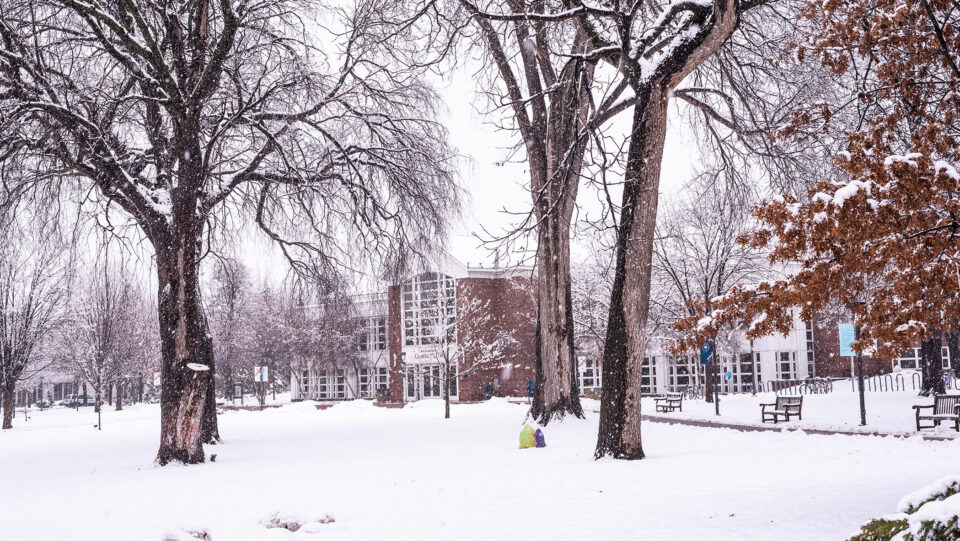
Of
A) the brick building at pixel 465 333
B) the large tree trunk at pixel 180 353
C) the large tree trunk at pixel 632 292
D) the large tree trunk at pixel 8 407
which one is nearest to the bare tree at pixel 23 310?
the large tree trunk at pixel 8 407

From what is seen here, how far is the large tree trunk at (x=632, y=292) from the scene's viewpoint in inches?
476

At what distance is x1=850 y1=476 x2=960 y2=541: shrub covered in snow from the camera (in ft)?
11.1

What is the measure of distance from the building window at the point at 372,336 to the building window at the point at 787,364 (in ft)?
85.3

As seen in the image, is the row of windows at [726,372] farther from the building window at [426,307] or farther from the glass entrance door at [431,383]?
the glass entrance door at [431,383]

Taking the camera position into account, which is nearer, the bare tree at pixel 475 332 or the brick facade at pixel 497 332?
the bare tree at pixel 475 332

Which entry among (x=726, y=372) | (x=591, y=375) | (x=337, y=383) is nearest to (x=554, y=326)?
(x=726, y=372)

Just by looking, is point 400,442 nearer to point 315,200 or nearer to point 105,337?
point 315,200

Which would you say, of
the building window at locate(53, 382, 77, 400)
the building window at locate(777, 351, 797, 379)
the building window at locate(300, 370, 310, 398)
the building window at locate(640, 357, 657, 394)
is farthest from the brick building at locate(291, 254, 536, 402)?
the building window at locate(53, 382, 77, 400)

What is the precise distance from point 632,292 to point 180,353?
8114 millimetres

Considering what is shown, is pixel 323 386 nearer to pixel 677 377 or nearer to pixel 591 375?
pixel 591 375

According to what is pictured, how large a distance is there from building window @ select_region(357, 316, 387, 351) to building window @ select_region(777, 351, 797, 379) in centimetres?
2599

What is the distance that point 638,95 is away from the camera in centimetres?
1223

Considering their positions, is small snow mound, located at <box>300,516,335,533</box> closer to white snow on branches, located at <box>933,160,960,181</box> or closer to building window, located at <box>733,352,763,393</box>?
white snow on branches, located at <box>933,160,960,181</box>

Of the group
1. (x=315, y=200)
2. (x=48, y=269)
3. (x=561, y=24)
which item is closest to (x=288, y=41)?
(x=315, y=200)
